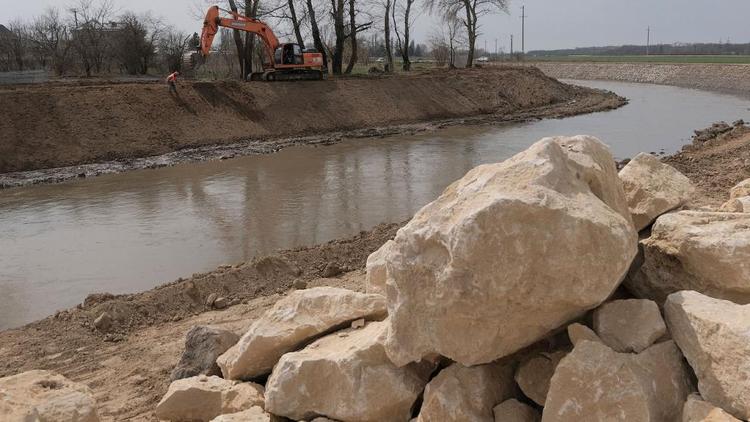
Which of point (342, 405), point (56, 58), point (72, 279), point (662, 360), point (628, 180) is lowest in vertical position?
point (72, 279)

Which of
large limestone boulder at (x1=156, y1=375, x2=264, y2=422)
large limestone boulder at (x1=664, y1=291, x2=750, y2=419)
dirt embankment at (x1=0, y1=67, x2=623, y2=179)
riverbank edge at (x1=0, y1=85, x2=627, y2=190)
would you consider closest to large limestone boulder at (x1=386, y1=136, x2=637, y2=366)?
large limestone boulder at (x1=664, y1=291, x2=750, y2=419)

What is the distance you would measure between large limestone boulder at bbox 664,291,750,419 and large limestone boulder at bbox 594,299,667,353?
4.3 inches

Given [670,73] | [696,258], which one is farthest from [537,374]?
[670,73]

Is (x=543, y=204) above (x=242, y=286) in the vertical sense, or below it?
above

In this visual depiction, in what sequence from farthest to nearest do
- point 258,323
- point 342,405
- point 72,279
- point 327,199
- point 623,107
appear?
point 623,107 → point 327,199 → point 72,279 → point 258,323 → point 342,405

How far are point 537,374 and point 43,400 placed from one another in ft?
9.82

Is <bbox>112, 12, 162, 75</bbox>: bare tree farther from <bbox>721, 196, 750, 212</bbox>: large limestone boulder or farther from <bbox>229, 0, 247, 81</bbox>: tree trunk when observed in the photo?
<bbox>721, 196, 750, 212</bbox>: large limestone boulder

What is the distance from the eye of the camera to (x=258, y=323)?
15.9ft

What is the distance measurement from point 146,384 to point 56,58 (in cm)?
3570

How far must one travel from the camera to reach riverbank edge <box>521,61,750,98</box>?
46844 mm

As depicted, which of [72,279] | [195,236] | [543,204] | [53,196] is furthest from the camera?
[53,196]

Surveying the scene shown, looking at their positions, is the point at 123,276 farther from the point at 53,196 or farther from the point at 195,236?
the point at 53,196

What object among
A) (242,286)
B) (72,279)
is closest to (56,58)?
(72,279)

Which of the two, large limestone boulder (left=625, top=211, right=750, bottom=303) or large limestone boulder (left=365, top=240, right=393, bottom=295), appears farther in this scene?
large limestone boulder (left=365, top=240, right=393, bottom=295)
